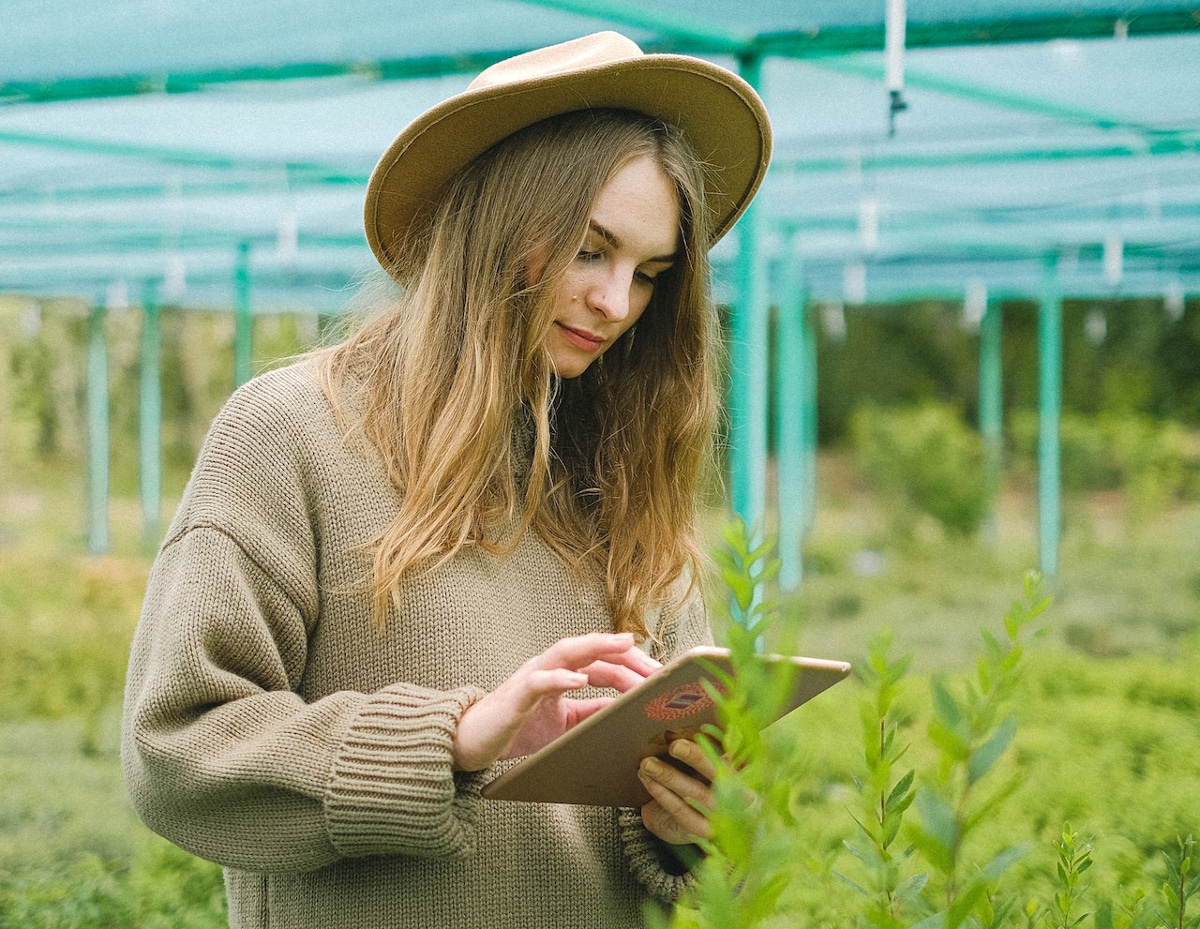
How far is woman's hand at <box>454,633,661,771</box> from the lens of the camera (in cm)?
122

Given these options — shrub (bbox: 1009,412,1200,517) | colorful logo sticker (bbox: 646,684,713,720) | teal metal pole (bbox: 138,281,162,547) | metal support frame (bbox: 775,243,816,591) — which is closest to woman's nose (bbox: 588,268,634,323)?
colorful logo sticker (bbox: 646,684,713,720)

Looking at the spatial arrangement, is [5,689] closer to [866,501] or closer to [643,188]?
[643,188]

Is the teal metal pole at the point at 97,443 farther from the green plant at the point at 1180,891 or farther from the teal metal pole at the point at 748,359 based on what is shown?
the green plant at the point at 1180,891

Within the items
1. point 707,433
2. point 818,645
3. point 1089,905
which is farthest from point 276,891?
point 818,645

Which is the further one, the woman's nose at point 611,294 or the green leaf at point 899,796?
the woman's nose at point 611,294

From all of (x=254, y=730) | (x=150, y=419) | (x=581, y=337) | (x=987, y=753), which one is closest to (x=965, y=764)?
(x=987, y=753)

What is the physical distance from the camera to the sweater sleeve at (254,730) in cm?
129

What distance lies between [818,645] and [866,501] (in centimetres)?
1114

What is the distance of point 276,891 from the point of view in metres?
1.53

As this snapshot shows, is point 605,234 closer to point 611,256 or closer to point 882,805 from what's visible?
point 611,256

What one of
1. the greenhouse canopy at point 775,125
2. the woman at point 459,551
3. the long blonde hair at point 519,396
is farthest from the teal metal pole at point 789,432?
the woman at point 459,551

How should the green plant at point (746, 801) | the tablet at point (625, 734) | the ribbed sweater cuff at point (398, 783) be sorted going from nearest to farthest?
the green plant at point (746, 801) → the tablet at point (625, 734) → the ribbed sweater cuff at point (398, 783)

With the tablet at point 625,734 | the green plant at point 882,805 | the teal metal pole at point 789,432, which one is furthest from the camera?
the teal metal pole at point 789,432

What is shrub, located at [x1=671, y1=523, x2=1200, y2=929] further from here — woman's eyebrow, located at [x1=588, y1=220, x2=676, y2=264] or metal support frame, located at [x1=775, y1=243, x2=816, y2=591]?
metal support frame, located at [x1=775, y1=243, x2=816, y2=591]
